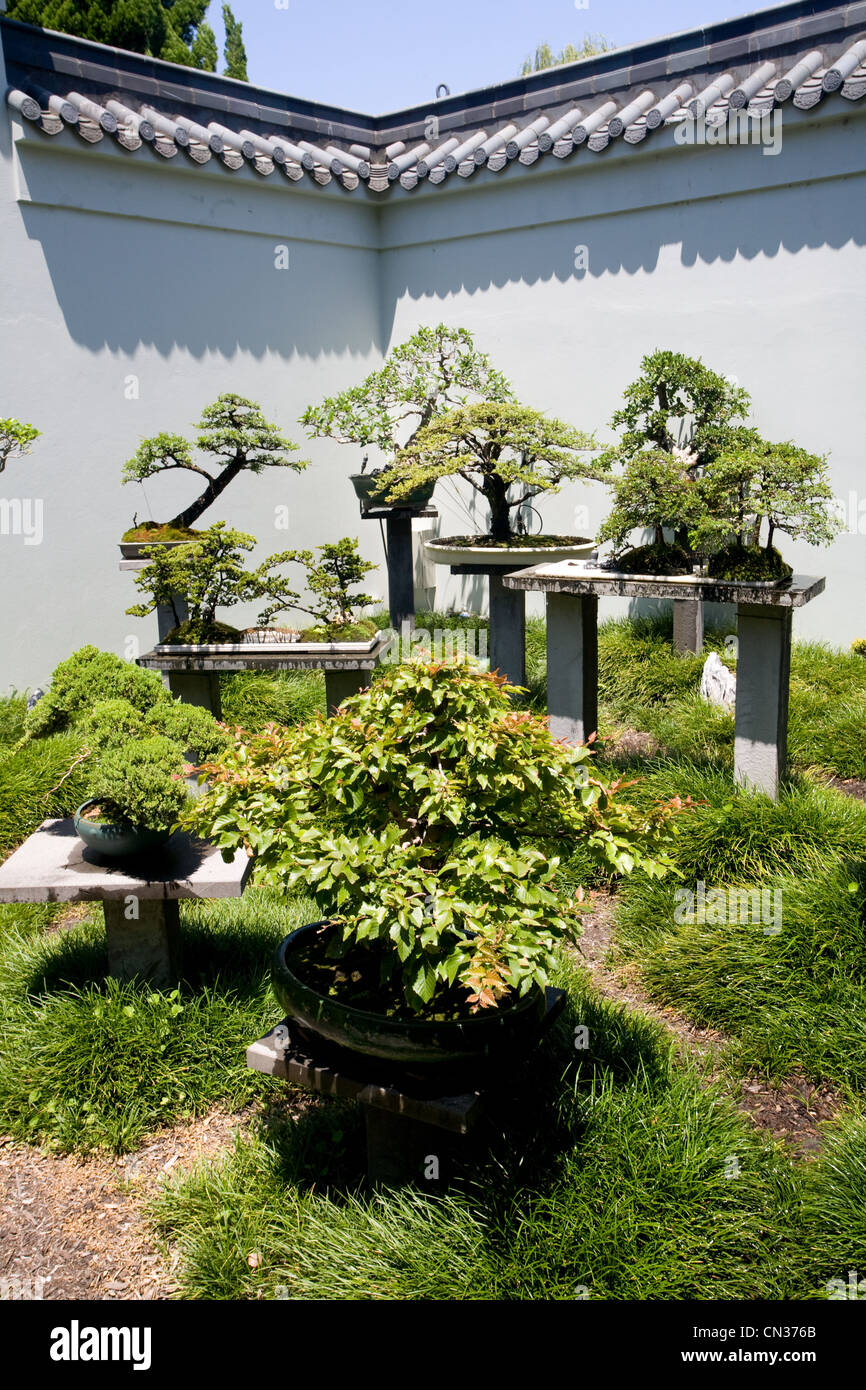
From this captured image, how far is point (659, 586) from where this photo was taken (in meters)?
4.69

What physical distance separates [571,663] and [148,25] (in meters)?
10.4

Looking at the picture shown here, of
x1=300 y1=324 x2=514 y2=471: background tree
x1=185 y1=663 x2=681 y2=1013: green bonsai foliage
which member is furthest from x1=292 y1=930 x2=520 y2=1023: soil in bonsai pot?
x1=300 y1=324 x2=514 y2=471: background tree

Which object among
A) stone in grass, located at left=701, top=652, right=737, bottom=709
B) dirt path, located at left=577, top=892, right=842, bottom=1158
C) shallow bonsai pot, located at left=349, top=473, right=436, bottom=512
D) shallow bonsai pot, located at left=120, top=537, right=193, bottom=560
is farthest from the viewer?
shallow bonsai pot, located at left=349, top=473, right=436, bottom=512

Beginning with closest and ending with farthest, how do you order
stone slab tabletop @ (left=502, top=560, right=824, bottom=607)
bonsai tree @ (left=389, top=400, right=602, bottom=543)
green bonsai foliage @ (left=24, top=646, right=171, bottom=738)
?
green bonsai foliage @ (left=24, top=646, right=171, bottom=738) < stone slab tabletop @ (left=502, top=560, right=824, bottom=607) < bonsai tree @ (left=389, top=400, right=602, bottom=543)

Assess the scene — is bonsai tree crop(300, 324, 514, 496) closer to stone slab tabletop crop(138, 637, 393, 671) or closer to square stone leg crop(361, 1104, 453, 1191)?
stone slab tabletop crop(138, 637, 393, 671)

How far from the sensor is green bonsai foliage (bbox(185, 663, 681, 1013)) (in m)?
2.37

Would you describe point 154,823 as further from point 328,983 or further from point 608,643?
point 608,643

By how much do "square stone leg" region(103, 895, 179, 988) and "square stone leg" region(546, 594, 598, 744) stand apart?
223cm

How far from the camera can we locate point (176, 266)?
287 inches

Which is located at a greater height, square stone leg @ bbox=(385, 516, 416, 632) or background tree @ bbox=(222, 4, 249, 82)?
background tree @ bbox=(222, 4, 249, 82)

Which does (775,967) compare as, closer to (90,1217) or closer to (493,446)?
(90,1217)

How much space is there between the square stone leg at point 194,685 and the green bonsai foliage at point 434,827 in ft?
8.16

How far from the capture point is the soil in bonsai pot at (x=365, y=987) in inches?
102

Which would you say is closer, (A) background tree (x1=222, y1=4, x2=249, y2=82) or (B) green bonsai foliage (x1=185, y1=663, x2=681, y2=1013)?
(B) green bonsai foliage (x1=185, y1=663, x2=681, y2=1013)
